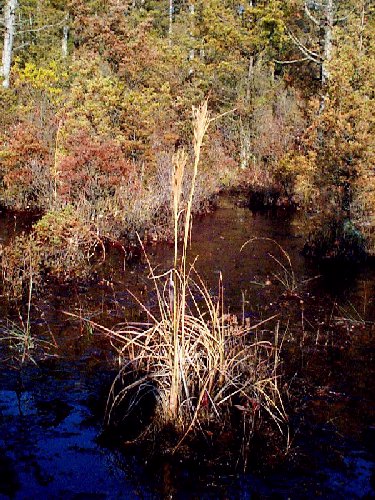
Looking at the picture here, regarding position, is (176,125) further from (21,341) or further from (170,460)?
(170,460)

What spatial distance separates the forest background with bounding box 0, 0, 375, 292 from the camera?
10594mm

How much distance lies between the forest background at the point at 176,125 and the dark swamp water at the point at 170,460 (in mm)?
1713

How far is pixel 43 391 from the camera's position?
5.23 meters

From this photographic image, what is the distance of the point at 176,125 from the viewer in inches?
717

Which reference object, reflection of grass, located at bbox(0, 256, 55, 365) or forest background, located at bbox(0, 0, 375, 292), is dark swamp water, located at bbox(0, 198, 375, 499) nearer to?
reflection of grass, located at bbox(0, 256, 55, 365)

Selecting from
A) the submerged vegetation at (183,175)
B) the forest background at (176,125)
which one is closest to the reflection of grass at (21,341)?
the submerged vegetation at (183,175)

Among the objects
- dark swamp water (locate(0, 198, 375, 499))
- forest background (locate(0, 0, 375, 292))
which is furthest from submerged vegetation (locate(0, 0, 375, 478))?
dark swamp water (locate(0, 198, 375, 499))

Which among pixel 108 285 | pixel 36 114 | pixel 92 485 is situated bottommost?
pixel 92 485

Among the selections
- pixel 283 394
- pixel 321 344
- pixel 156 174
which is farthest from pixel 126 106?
pixel 283 394

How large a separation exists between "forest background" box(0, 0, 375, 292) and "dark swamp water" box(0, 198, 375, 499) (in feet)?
5.62

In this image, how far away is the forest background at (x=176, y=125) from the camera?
1059cm

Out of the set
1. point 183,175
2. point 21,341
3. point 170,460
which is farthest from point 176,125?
point 170,460

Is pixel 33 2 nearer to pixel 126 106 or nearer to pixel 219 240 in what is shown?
pixel 126 106

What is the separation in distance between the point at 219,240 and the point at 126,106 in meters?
4.56
